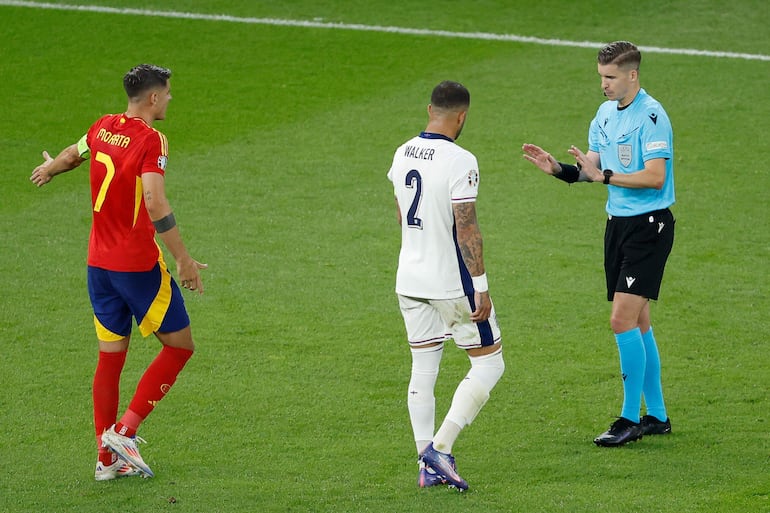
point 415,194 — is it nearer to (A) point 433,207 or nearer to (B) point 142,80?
(A) point 433,207

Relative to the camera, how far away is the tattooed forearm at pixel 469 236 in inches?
213

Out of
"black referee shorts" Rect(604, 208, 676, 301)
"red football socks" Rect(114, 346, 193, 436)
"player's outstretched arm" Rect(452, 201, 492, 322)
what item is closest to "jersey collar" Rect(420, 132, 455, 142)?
"player's outstretched arm" Rect(452, 201, 492, 322)

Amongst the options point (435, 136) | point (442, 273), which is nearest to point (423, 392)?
point (442, 273)

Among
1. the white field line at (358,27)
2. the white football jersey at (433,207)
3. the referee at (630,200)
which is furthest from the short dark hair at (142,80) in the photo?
the white field line at (358,27)

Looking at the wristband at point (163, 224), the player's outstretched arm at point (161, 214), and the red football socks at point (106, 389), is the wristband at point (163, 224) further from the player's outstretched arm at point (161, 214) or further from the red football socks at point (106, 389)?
the red football socks at point (106, 389)

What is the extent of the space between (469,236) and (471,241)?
0.03 meters

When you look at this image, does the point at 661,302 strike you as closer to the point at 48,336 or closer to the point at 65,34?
the point at 48,336

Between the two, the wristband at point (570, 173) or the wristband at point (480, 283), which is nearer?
the wristband at point (480, 283)

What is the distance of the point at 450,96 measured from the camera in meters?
5.52

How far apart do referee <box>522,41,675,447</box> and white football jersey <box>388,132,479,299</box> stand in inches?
36.1

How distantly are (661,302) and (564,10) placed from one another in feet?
32.3

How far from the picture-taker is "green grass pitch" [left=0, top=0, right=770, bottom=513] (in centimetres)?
594

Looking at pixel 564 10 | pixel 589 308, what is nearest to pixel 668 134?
pixel 589 308

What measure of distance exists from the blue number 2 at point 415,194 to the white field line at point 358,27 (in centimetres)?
1098
